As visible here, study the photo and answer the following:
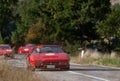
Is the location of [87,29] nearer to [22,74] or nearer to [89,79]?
[89,79]

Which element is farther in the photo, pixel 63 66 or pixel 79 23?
pixel 79 23

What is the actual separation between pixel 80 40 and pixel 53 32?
2874 millimetres

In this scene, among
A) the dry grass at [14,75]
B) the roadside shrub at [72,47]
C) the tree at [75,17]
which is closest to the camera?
the dry grass at [14,75]

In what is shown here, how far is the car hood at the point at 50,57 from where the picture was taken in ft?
84.5

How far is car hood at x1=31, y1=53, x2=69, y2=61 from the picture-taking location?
25.8 m

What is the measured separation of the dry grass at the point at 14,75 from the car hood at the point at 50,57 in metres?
8.06

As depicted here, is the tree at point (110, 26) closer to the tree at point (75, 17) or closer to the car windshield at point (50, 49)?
the tree at point (75, 17)

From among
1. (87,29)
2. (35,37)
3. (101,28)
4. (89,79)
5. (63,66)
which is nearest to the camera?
(89,79)

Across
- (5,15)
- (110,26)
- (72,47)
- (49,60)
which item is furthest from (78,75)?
(5,15)

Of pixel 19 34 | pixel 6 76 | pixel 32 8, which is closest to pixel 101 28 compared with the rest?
pixel 32 8

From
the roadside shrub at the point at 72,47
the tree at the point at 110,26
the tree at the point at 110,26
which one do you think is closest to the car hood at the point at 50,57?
the roadside shrub at the point at 72,47

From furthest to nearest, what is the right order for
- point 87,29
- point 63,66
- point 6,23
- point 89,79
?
point 6,23 < point 87,29 < point 63,66 < point 89,79

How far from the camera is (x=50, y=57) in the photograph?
25953 millimetres

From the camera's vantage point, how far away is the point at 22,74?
51.0ft
